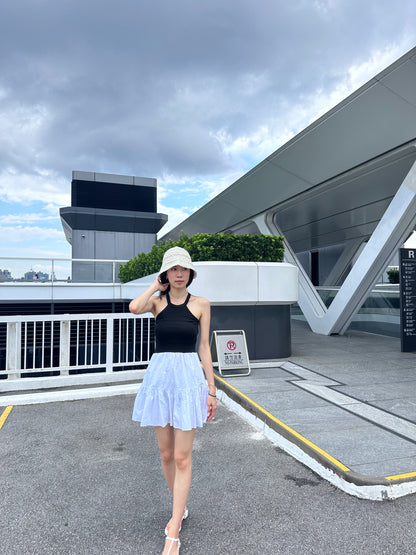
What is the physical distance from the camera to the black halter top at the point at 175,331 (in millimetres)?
2760

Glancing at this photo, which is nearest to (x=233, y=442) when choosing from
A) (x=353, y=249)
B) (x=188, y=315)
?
(x=188, y=315)

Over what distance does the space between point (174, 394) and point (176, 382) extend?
0.08m

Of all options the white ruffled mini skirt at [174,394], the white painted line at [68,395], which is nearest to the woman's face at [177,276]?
the white ruffled mini skirt at [174,394]

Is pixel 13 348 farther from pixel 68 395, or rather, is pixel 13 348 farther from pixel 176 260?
pixel 176 260

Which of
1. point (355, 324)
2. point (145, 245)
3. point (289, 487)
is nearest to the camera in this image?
point (289, 487)

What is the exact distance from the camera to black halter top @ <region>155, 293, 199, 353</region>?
2.76 m

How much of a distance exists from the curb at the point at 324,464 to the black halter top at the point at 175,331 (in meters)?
1.98

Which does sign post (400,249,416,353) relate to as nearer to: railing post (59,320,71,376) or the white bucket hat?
railing post (59,320,71,376)

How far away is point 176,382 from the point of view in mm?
2662

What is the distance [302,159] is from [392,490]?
35.7 feet

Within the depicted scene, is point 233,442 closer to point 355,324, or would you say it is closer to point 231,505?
point 231,505

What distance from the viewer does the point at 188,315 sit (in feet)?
9.25

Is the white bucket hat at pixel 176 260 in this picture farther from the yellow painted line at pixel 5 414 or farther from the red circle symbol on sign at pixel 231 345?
the red circle symbol on sign at pixel 231 345

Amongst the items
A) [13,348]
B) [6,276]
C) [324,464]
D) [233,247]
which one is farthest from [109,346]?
[6,276]
